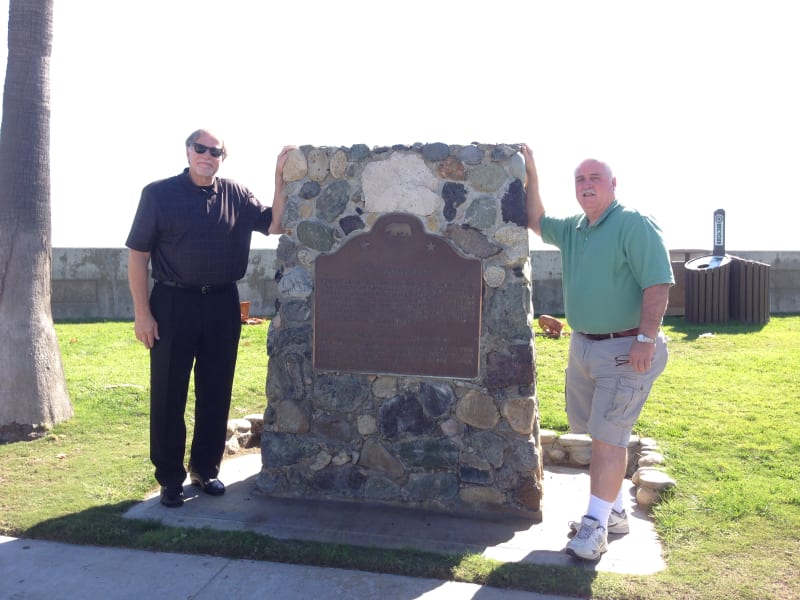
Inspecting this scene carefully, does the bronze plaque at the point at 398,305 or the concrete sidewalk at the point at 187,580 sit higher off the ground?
the bronze plaque at the point at 398,305

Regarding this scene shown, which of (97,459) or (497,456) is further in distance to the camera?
(97,459)

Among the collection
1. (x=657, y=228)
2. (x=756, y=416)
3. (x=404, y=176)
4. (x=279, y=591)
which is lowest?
(x=279, y=591)

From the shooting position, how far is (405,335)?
420 cm

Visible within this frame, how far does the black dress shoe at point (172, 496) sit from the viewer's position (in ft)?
13.6

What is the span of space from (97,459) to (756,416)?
4.55 m

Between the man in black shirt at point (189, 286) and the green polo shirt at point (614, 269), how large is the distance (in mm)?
1756

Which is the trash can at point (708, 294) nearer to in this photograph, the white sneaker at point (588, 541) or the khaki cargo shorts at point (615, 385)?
the khaki cargo shorts at point (615, 385)

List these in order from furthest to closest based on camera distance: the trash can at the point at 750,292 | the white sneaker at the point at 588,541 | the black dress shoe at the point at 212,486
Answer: the trash can at the point at 750,292 → the black dress shoe at the point at 212,486 → the white sneaker at the point at 588,541

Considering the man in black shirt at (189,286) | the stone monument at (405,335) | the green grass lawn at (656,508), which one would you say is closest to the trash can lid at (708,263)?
the green grass lawn at (656,508)

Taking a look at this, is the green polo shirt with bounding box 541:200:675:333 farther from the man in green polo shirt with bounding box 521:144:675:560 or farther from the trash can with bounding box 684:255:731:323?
the trash can with bounding box 684:255:731:323

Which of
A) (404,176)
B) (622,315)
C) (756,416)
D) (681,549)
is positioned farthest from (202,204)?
(756,416)

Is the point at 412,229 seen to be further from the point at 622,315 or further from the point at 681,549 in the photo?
the point at 681,549

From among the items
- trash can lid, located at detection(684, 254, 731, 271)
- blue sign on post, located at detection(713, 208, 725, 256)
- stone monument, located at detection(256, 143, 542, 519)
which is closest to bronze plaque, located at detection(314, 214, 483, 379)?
stone monument, located at detection(256, 143, 542, 519)

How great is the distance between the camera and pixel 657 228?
3.47 metres
